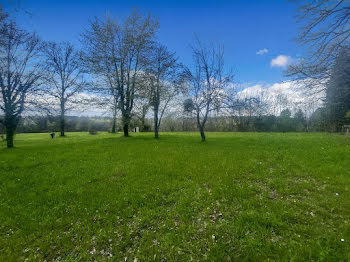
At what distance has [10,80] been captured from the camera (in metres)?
12.5

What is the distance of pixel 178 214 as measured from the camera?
12.1ft

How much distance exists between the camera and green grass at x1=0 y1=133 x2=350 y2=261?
8.77ft

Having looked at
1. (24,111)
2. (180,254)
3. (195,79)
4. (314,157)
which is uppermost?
(195,79)

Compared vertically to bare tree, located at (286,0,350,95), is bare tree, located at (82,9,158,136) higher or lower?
higher

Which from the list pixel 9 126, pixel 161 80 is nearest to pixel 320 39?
pixel 161 80

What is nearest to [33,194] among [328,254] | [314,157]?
[328,254]

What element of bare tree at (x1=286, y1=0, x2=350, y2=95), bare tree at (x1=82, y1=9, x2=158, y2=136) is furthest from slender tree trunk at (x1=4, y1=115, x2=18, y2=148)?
bare tree at (x1=286, y1=0, x2=350, y2=95)

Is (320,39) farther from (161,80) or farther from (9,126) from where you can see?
(9,126)

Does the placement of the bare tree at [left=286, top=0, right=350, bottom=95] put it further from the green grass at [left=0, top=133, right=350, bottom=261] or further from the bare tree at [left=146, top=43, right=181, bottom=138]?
the bare tree at [left=146, top=43, right=181, bottom=138]

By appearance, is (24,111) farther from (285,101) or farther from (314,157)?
(285,101)

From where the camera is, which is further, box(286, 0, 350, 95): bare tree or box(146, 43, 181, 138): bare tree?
box(146, 43, 181, 138): bare tree

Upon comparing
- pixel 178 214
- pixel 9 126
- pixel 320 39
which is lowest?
pixel 178 214

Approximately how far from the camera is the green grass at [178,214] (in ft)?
8.77

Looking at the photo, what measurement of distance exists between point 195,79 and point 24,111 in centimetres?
1628
